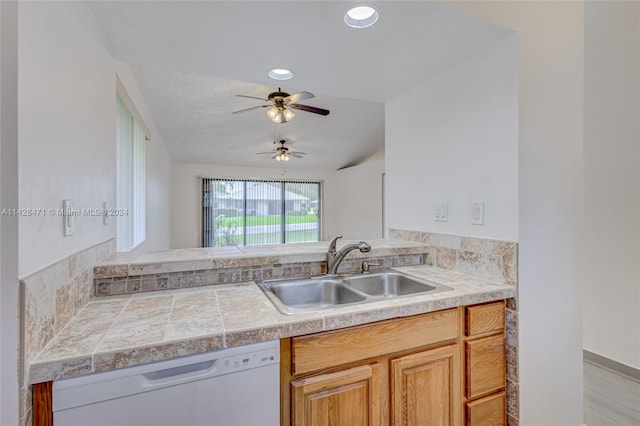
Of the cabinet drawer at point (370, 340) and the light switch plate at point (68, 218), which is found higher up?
the light switch plate at point (68, 218)

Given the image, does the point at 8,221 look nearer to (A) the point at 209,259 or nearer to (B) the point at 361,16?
(A) the point at 209,259

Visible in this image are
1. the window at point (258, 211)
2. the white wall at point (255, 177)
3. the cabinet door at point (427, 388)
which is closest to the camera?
the cabinet door at point (427, 388)

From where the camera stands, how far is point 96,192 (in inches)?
49.8

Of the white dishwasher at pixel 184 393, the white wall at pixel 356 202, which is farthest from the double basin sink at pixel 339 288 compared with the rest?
the white wall at pixel 356 202

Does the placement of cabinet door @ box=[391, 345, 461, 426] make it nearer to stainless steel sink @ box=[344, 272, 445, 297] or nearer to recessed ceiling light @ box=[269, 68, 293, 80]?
stainless steel sink @ box=[344, 272, 445, 297]

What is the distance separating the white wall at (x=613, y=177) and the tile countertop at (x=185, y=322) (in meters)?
1.58

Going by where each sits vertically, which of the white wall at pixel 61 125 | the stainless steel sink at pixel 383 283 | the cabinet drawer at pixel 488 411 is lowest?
the cabinet drawer at pixel 488 411

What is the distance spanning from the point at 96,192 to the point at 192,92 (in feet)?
8.05

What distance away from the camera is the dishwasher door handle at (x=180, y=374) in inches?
32.4

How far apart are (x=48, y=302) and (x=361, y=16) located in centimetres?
150

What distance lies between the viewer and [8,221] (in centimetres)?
67

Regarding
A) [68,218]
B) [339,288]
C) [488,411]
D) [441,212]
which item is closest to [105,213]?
[68,218]

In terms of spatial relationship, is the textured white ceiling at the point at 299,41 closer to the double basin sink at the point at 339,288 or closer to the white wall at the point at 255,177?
the double basin sink at the point at 339,288

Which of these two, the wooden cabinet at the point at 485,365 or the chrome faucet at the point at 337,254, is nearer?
the wooden cabinet at the point at 485,365
